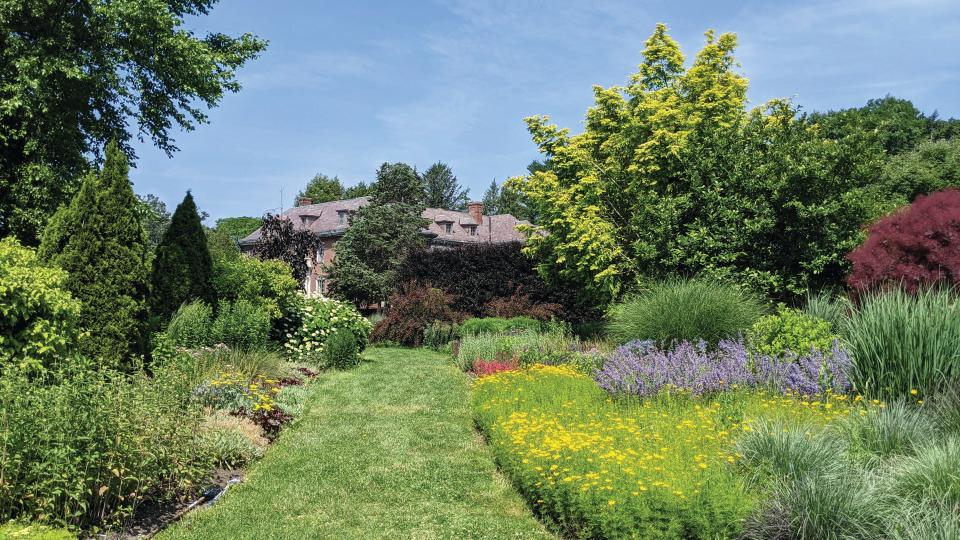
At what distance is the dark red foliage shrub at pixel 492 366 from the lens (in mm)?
12141

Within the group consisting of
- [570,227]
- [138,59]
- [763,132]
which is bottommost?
[570,227]

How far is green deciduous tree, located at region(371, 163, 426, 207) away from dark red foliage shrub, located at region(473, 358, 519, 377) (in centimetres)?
2232

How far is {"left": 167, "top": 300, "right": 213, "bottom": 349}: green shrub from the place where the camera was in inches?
455

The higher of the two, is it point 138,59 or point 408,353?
point 138,59

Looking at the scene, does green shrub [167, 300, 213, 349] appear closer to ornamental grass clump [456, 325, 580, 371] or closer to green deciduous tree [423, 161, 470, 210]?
ornamental grass clump [456, 325, 580, 371]

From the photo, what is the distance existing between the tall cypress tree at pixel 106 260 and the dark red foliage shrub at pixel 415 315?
1081cm

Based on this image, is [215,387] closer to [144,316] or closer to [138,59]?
[144,316]

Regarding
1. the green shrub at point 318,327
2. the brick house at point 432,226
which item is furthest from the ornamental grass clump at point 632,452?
the brick house at point 432,226

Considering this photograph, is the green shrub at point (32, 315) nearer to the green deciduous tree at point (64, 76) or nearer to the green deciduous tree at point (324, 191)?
the green deciduous tree at point (64, 76)

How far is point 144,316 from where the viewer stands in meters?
9.49

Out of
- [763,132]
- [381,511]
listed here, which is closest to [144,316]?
[381,511]

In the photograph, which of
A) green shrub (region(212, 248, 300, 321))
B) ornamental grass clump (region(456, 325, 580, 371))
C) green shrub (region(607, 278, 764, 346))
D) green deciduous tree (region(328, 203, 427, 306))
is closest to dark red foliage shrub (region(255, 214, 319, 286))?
green deciduous tree (region(328, 203, 427, 306))

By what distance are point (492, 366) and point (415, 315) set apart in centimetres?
796

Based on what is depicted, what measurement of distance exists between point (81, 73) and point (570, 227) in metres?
11.2
